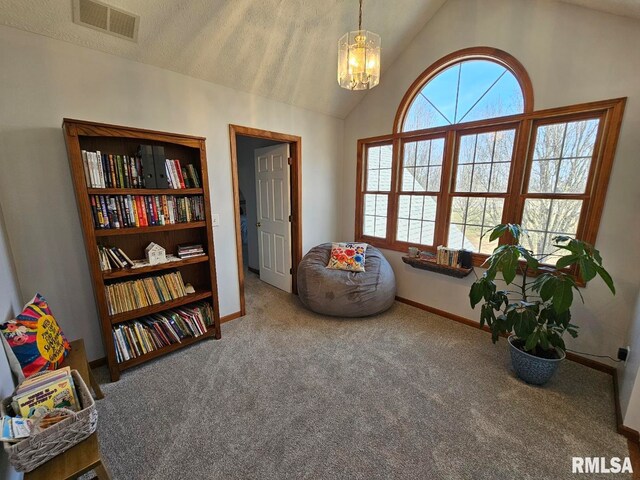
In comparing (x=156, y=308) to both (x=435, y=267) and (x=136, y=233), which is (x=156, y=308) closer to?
(x=136, y=233)

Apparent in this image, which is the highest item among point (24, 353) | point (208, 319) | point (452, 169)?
point (452, 169)

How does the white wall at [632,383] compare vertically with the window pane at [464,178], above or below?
below

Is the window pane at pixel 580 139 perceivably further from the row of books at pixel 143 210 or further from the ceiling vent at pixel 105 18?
the ceiling vent at pixel 105 18

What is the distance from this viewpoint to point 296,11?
2.11m

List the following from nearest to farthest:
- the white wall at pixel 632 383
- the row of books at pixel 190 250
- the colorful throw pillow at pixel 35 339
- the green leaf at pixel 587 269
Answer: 1. the colorful throw pillow at pixel 35 339
2. the white wall at pixel 632 383
3. the green leaf at pixel 587 269
4. the row of books at pixel 190 250

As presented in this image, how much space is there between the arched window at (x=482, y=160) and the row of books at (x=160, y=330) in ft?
7.56

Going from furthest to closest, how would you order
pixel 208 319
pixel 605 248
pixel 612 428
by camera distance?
pixel 208 319 → pixel 605 248 → pixel 612 428

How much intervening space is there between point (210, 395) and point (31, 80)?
2.39m

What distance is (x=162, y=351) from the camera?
7.21ft

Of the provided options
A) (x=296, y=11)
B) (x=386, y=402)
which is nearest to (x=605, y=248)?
(x=386, y=402)

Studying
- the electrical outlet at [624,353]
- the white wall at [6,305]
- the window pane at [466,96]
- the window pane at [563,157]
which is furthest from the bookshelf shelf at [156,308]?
the electrical outlet at [624,353]

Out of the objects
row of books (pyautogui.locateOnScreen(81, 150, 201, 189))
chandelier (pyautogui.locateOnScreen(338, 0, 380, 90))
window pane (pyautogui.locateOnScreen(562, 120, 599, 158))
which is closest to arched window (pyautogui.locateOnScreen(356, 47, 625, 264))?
window pane (pyautogui.locateOnScreen(562, 120, 599, 158))

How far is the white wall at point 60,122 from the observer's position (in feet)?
5.51

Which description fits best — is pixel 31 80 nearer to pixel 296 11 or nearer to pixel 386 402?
pixel 296 11
